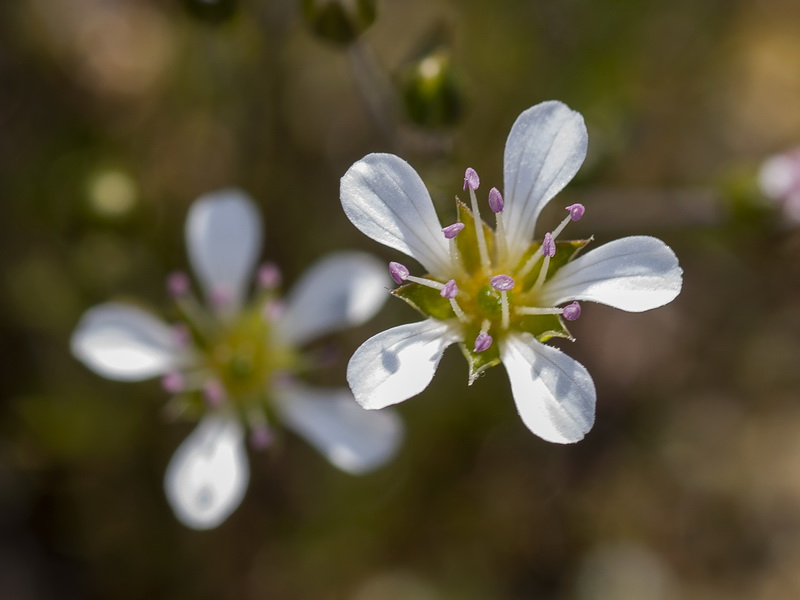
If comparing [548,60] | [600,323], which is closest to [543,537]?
[600,323]

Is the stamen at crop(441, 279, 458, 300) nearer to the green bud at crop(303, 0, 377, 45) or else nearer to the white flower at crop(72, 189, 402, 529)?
the white flower at crop(72, 189, 402, 529)

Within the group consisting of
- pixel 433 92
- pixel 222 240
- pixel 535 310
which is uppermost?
pixel 433 92

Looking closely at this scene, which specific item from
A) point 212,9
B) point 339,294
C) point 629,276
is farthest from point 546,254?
point 212,9

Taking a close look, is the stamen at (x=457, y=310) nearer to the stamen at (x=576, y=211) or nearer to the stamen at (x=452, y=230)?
the stamen at (x=452, y=230)

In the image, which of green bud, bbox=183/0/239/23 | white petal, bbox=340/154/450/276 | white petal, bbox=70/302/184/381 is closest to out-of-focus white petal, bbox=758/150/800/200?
white petal, bbox=340/154/450/276

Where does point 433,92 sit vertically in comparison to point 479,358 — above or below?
above

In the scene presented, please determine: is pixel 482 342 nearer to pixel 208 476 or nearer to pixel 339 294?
pixel 339 294
